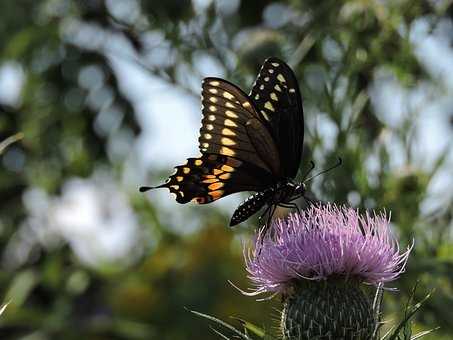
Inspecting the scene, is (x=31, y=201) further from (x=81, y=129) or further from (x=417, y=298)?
(x=417, y=298)

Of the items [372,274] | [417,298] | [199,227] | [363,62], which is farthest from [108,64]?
[372,274]

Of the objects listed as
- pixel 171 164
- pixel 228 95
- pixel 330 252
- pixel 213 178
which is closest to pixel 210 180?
pixel 213 178

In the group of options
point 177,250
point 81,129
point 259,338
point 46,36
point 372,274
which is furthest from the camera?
point 177,250

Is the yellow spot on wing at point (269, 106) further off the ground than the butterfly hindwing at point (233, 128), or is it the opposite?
the yellow spot on wing at point (269, 106)

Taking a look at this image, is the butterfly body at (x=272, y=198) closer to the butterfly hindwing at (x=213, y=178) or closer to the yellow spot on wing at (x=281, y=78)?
the butterfly hindwing at (x=213, y=178)

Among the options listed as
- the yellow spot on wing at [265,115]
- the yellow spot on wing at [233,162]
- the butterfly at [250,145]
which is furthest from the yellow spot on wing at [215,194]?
the yellow spot on wing at [265,115]

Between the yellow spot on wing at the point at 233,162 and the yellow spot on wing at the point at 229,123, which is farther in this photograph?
the yellow spot on wing at the point at 233,162
